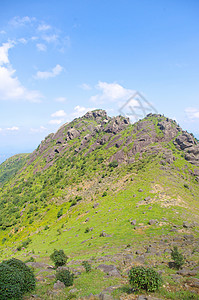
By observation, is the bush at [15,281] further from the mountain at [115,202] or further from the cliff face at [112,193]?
the cliff face at [112,193]

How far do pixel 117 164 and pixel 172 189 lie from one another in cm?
3925

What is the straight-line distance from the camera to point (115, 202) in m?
59.0

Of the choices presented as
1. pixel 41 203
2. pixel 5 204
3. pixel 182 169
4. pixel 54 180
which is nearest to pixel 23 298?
pixel 182 169

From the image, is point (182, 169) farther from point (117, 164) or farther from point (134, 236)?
point (134, 236)

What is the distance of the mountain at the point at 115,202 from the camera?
3444 cm

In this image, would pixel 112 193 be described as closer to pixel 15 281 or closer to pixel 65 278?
pixel 65 278

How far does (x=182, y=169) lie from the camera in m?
75.8

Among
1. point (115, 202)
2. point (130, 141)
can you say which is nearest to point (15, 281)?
point (115, 202)

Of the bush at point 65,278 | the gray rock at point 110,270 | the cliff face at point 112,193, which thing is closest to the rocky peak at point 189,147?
the cliff face at point 112,193

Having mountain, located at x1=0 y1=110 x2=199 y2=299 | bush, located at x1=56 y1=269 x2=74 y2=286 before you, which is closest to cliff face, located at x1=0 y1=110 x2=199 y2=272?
mountain, located at x1=0 y1=110 x2=199 y2=299

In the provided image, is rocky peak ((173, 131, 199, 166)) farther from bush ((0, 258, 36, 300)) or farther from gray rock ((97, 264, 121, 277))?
bush ((0, 258, 36, 300))

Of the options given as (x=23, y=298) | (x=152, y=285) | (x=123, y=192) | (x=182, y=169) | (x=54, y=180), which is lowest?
(x=182, y=169)

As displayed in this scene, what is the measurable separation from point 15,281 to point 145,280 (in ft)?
36.8

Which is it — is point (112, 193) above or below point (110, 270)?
below
